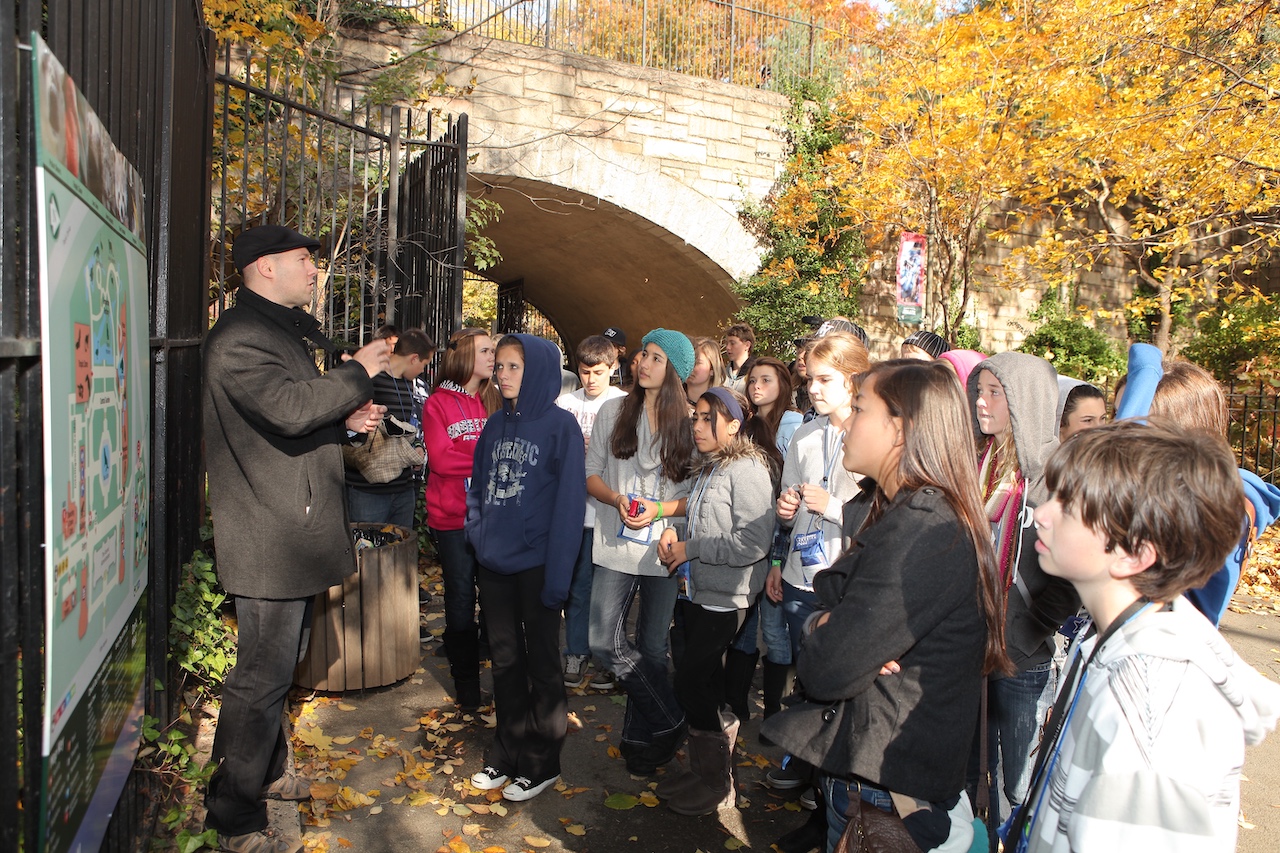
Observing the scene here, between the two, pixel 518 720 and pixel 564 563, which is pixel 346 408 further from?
pixel 518 720

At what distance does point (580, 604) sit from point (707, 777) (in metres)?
1.64

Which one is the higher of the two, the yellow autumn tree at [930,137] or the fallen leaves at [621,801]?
the yellow autumn tree at [930,137]

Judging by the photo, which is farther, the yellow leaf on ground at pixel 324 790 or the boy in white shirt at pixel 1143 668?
the yellow leaf on ground at pixel 324 790

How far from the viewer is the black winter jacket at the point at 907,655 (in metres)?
2.11

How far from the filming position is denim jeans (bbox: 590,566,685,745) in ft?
12.4

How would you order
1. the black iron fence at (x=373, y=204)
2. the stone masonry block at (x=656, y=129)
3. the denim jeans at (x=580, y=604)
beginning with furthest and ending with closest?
1. the stone masonry block at (x=656, y=129)
2. the black iron fence at (x=373, y=204)
3. the denim jeans at (x=580, y=604)

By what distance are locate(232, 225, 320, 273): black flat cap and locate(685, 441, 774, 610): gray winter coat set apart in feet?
5.96

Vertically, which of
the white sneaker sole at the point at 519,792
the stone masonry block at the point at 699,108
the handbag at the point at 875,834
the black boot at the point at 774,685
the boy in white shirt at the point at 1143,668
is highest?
the stone masonry block at the point at 699,108

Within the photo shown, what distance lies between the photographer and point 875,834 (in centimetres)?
210

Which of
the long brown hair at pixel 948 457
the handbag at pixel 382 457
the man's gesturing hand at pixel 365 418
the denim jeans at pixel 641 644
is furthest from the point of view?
the handbag at pixel 382 457

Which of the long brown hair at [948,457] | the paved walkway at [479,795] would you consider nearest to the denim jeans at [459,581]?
the paved walkway at [479,795]

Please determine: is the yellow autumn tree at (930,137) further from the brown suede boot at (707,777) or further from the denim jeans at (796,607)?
the brown suede boot at (707,777)

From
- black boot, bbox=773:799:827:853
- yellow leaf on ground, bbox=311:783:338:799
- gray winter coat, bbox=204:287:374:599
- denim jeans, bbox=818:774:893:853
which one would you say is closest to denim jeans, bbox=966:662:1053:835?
black boot, bbox=773:799:827:853

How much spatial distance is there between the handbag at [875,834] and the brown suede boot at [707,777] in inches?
60.3
